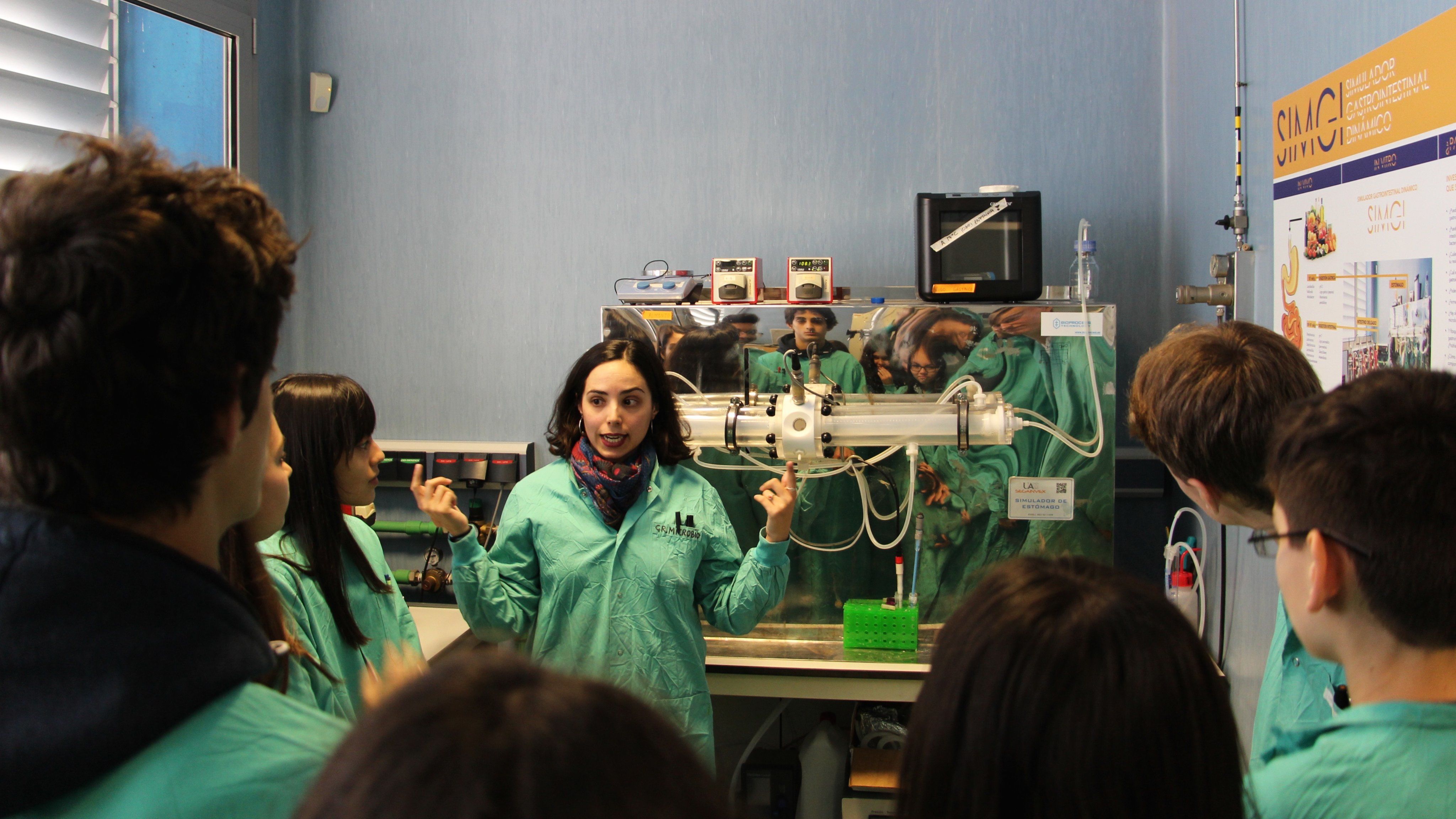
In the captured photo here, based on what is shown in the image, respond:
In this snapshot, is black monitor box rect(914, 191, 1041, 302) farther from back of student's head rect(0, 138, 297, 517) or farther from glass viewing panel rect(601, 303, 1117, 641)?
back of student's head rect(0, 138, 297, 517)

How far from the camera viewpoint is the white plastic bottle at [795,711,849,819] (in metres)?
2.62

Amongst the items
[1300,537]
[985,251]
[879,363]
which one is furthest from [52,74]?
[1300,537]

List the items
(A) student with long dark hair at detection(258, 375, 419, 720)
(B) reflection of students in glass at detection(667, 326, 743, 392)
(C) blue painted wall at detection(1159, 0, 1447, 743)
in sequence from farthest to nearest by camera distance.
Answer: (B) reflection of students in glass at detection(667, 326, 743, 392) → (C) blue painted wall at detection(1159, 0, 1447, 743) → (A) student with long dark hair at detection(258, 375, 419, 720)

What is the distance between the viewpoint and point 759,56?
293cm

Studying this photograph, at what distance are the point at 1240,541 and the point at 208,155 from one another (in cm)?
302

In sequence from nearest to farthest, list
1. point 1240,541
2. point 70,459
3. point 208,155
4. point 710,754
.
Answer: point 70,459, point 710,754, point 1240,541, point 208,155

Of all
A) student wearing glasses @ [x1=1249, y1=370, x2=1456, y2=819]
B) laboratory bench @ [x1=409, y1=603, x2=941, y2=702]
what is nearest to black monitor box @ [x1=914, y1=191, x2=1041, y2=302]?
laboratory bench @ [x1=409, y1=603, x2=941, y2=702]

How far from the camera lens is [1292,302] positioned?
1910mm

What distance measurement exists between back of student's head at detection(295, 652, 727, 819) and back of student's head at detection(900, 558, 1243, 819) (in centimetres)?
31

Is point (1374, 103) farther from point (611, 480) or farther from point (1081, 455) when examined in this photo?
point (611, 480)

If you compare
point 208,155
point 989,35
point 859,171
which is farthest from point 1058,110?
point 208,155

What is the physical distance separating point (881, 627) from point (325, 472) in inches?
56.8

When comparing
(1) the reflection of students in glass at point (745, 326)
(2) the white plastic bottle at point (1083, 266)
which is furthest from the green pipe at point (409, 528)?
(2) the white plastic bottle at point (1083, 266)

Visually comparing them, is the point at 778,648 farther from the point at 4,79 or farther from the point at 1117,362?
the point at 4,79
